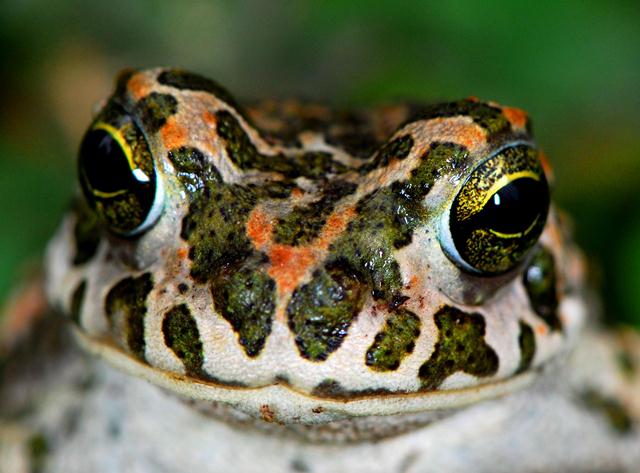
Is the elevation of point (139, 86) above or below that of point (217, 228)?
above

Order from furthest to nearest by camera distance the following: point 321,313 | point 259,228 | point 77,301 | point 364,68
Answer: point 364,68 → point 77,301 → point 259,228 → point 321,313

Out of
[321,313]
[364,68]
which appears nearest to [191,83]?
[321,313]

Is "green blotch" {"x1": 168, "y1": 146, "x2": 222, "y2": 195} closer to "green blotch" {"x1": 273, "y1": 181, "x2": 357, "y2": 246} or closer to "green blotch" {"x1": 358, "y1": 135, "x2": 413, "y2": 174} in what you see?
"green blotch" {"x1": 273, "y1": 181, "x2": 357, "y2": 246}

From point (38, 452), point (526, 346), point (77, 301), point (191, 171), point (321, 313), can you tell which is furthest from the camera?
point (38, 452)

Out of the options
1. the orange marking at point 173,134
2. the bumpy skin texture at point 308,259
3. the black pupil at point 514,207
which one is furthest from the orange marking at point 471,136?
the orange marking at point 173,134

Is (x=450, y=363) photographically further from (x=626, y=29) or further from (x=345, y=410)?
(x=626, y=29)

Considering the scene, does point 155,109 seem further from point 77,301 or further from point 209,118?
point 77,301

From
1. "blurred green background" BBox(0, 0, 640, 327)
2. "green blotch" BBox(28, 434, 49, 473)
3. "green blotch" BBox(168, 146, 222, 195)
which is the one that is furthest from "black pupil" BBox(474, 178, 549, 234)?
"green blotch" BBox(28, 434, 49, 473)
